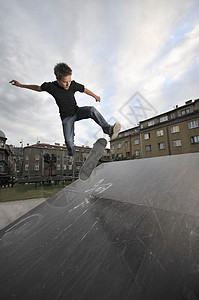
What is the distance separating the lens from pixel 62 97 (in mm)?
2947

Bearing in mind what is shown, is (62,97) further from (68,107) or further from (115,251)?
(115,251)

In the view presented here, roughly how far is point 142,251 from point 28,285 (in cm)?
72

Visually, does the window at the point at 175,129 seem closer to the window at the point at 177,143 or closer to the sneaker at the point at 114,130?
the window at the point at 177,143

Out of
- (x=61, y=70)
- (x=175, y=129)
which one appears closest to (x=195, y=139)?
(x=175, y=129)

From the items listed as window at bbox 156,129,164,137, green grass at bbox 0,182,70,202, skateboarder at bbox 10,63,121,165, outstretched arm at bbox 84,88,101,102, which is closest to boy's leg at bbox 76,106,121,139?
skateboarder at bbox 10,63,121,165

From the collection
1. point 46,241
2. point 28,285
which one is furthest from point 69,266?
point 46,241

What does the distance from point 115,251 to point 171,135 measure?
63.1 feet

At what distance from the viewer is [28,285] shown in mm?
825

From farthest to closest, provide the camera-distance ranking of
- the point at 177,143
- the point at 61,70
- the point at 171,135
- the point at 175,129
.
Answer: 1. the point at 171,135
2. the point at 175,129
3. the point at 177,143
4. the point at 61,70

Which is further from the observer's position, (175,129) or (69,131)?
(175,129)

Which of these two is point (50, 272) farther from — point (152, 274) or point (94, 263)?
point (152, 274)

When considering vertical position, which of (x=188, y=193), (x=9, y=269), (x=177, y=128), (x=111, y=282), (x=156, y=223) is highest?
(x=177, y=128)

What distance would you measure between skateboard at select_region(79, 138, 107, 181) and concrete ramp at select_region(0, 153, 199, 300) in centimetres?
120

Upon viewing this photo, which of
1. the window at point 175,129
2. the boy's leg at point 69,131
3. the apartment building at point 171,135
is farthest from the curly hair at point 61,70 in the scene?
the window at point 175,129
